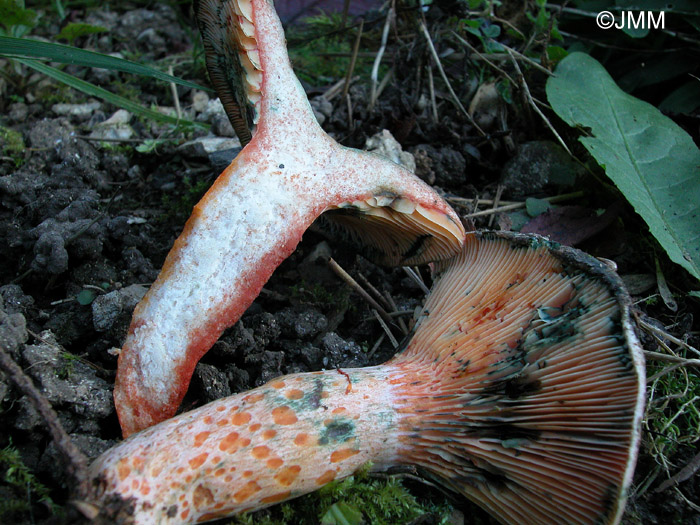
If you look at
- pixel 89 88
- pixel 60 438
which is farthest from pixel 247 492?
pixel 89 88

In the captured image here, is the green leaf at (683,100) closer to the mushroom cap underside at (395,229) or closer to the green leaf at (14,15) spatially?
the mushroom cap underside at (395,229)

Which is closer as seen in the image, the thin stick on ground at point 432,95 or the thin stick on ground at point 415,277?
the thin stick on ground at point 415,277

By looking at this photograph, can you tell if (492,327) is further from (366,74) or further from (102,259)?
(366,74)

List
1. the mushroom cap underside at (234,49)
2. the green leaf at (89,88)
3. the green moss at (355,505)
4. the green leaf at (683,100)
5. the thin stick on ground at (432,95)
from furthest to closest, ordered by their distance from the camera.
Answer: the thin stick on ground at (432,95)
the green leaf at (683,100)
the green leaf at (89,88)
the mushroom cap underside at (234,49)
the green moss at (355,505)

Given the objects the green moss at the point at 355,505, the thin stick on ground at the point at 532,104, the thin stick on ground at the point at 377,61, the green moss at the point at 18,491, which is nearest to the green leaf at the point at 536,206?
the thin stick on ground at the point at 532,104

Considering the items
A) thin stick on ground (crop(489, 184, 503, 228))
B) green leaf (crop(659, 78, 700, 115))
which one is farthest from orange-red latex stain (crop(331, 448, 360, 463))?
green leaf (crop(659, 78, 700, 115))

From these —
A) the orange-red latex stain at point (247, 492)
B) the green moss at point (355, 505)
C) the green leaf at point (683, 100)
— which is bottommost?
the green moss at point (355, 505)

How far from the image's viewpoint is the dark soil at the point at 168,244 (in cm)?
191

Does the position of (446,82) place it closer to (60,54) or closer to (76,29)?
(60,54)

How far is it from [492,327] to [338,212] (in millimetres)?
782

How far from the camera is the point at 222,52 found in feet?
7.97

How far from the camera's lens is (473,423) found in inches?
71.8

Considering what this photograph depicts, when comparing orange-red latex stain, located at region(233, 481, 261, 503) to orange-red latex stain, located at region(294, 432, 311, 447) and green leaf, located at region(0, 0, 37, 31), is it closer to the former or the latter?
orange-red latex stain, located at region(294, 432, 311, 447)

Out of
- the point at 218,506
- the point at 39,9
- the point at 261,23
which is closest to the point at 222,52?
the point at 261,23
